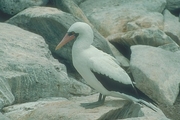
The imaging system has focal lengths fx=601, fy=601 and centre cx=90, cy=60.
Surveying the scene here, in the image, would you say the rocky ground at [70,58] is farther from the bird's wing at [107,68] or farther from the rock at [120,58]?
the bird's wing at [107,68]

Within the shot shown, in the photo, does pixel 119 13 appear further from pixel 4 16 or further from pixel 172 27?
pixel 4 16

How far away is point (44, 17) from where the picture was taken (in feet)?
42.9

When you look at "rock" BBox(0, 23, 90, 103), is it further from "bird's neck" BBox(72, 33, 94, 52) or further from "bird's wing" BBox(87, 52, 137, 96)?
"bird's wing" BBox(87, 52, 137, 96)

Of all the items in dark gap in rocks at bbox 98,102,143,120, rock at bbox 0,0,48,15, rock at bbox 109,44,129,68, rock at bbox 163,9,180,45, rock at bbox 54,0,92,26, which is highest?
dark gap in rocks at bbox 98,102,143,120

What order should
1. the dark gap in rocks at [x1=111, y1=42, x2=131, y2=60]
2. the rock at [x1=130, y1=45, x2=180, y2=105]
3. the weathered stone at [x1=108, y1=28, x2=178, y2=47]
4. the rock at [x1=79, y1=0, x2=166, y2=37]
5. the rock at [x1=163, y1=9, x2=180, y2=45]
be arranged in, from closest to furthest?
the rock at [x1=130, y1=45, x2=180, y2=105] < the weathered stone at [x1=108, y1=28, x2=178, y2=47] < the dark gap in rocks at [x1=111, y1=42, x2=131, y2=60] < the rock at [x1=163, y1=9, x2=180, y2=45] < the rock at [x1=79, y1=0, x2=166, y2=37]

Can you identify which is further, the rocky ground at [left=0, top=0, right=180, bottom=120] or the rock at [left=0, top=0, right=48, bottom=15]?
the rock at [left=0, top=0, right=48, bottom=15]

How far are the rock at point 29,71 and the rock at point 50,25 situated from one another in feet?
4.87

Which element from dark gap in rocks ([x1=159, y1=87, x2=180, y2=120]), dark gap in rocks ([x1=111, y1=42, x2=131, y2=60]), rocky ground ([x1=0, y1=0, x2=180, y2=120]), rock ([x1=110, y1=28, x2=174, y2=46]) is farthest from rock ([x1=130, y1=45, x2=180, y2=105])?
dark gap in rocks ([x1=111, y1=42, x2=131, y2=60])

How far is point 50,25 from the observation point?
13133mm

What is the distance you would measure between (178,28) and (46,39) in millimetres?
4506

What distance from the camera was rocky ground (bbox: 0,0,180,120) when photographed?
31.2ft

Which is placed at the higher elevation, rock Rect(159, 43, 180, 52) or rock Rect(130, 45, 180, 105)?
rock Rect(130, 45, 180, 105)

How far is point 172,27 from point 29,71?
677 cm

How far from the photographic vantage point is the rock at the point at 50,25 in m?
13.0
